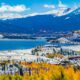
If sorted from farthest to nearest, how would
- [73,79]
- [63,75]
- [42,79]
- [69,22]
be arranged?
[69,22] < [73,79] < [42,79] < [63,75]

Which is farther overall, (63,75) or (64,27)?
(64,27)

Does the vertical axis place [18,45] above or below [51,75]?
above

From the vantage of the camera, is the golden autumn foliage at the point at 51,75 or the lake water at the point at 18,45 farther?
the lake water at the point at 18,45

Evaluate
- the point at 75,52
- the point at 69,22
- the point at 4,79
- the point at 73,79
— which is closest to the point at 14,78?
the point at 4,79

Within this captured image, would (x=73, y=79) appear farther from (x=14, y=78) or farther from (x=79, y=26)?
(x=79, y=26)

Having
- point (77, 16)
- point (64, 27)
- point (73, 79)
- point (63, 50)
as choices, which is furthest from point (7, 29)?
point (73, 79)

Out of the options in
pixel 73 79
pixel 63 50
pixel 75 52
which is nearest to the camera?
pixel 73 79

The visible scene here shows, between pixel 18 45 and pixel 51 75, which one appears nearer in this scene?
pixel 51 75

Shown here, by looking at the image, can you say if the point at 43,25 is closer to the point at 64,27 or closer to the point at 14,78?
the point at 64,27

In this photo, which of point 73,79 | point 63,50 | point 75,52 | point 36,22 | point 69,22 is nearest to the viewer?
point 73,79

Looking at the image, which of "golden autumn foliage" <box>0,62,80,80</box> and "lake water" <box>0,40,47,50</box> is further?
"lake water" <box>0,40,47,50</box>
